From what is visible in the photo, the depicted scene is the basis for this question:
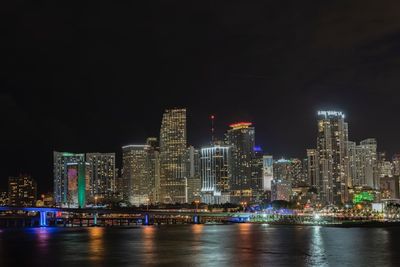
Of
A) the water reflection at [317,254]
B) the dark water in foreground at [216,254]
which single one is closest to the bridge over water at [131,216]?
the dark water in foreground at [216,254]

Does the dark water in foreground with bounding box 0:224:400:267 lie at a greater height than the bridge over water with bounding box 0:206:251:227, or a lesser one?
greater

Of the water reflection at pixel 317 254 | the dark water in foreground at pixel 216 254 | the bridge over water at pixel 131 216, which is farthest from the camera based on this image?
the bridge over water at pixel 131 216

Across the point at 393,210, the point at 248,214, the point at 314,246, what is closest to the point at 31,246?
the point at 314,246

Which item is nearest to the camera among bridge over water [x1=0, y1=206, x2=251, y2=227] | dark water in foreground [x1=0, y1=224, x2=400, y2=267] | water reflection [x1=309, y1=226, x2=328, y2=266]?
water reflection [x1=309, y1=226, x2=328, y2=266]

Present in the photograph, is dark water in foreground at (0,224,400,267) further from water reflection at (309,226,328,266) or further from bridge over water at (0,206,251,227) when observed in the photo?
bridge over water at (0,206,251,227)

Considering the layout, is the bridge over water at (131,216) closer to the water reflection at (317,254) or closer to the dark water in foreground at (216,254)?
the dark water in foreground at (216,254)

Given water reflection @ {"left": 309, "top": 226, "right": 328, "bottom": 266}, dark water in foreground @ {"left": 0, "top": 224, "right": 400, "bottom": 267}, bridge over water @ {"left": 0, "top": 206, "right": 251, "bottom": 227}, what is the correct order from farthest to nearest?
bridge over water @ {"left": 0, "top": 206, "right": 251, "bottom": 227} < dark water in foreground @ {"left": 0, "top": 224, "right": 400, "bottom": 267} < water reflection @ {"left": 309, "top": 226, "right": 328, "bottom": 266}

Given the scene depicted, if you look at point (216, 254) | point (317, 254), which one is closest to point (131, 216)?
point (216, 254)

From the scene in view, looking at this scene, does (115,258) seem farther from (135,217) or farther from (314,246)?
(135,217)

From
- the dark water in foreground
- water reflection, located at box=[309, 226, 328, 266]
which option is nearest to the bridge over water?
the dark water in foreground

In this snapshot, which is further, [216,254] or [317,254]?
[216,254]

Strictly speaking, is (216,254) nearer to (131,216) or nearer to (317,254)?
(317,254)

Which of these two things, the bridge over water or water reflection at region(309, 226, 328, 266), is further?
the bridge over water

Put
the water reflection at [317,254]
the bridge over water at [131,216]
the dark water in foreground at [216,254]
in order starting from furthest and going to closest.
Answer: the bridge over water at [131,216] → the dark water in foreground at [216,254] → the water reflection at [317,254]
